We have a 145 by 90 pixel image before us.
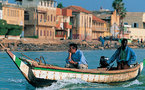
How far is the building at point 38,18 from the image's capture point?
6681 cm

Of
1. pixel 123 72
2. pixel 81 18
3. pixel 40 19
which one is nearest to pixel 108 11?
pixel 81 18

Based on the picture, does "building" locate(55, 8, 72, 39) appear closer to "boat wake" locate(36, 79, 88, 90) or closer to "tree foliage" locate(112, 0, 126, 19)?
"tree foliage" locate(112, 0, 126, 19)

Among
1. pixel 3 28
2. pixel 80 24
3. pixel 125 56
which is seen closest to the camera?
pixel 125 56

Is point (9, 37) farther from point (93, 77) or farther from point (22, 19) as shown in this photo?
point (93, 77)

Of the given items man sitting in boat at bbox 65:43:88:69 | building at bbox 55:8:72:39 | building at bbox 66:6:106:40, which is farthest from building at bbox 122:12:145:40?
man sitting in boat at bbox 65:43:88:69

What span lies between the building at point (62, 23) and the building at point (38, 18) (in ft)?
13.8

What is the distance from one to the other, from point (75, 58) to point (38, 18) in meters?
50.4

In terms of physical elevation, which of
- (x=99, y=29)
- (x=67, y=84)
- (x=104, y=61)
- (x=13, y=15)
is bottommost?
(x=67, y=84)

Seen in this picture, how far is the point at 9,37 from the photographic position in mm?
56094

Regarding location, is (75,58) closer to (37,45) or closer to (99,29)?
(37,45)

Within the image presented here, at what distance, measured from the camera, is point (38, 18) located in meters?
66.9

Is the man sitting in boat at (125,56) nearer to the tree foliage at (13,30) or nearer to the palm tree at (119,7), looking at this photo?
the tree foliage at (13,30)

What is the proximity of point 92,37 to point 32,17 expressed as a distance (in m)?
29.2

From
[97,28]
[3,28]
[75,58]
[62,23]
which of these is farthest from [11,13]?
[75,58]
